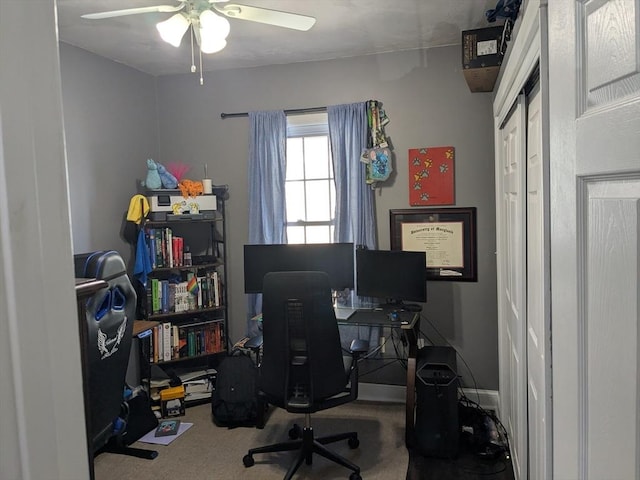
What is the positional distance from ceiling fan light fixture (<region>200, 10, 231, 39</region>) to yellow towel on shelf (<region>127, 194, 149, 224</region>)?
166cm

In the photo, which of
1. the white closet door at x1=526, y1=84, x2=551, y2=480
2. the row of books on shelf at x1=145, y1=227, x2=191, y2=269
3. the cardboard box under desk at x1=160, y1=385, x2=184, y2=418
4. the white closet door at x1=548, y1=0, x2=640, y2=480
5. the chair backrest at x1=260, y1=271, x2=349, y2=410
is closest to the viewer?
the white closet door at x1=548, y1=0, x2=640, y2=480

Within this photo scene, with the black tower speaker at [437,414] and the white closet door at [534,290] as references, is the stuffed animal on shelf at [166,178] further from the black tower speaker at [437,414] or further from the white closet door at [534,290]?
the white closet door at [534,290]

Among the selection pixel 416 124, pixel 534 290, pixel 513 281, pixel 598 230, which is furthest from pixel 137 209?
pixel 598 230

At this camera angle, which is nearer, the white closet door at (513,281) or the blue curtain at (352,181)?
the white closet door at (513,281)

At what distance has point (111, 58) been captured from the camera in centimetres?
338

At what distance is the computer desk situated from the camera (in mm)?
2758

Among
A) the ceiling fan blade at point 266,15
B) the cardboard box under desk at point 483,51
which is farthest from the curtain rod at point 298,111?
the ceiling fan blade at point 266,15

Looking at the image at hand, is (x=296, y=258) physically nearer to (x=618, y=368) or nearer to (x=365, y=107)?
(x=365, y=107)

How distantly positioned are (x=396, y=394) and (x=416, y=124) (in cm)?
201

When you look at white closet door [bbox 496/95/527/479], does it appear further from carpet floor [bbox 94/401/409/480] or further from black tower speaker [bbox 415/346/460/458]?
carpet floor [bbox 94/401/409/480]

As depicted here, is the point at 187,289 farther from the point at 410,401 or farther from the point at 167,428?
the point at 410,401

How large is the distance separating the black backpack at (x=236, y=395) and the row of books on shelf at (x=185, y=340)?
1.56 ft

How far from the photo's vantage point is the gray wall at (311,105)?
10.5 feet

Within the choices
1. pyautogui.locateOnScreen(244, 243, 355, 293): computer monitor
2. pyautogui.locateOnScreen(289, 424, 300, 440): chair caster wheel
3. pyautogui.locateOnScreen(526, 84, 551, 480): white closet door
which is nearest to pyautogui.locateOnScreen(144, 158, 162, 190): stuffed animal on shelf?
pyautogui.locateOnScreen(244, 243, 355, 293): computer monitor
